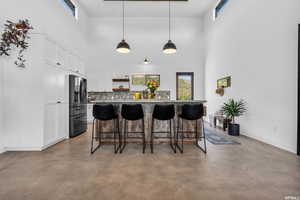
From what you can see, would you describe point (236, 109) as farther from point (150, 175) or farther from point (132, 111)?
point (150, 175)

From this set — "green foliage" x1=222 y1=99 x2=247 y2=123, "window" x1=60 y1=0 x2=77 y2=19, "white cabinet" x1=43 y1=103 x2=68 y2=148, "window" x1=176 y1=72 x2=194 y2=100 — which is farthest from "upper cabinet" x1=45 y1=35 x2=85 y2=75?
"green foliage" x1=222 y1=99 x2=247 y2=123

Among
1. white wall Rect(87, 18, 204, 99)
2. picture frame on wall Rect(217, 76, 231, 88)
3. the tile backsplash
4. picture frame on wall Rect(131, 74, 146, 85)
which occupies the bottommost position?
the tile backsplash

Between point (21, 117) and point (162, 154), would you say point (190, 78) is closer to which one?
point (162, 154)

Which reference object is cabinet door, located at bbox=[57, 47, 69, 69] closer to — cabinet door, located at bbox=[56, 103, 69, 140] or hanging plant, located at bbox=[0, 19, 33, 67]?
hanging plant, located at bbox=[0, 19, 33, 67]

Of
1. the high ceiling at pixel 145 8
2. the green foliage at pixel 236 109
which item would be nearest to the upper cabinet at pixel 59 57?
the high ceiling at pixel 145 8

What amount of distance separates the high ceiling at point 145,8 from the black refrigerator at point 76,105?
11.2 ft

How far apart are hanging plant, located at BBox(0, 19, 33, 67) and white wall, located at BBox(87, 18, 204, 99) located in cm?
379

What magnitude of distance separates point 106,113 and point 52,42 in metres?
2.07

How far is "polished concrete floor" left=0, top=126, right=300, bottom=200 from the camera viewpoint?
5.49 feet

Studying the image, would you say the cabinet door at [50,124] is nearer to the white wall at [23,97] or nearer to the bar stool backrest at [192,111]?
the white wall at [23,97]

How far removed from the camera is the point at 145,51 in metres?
6.91

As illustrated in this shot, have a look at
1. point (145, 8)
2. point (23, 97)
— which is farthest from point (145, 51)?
point (23, 97)

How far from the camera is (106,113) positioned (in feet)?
9.66

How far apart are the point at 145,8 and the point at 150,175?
6.16 meters
